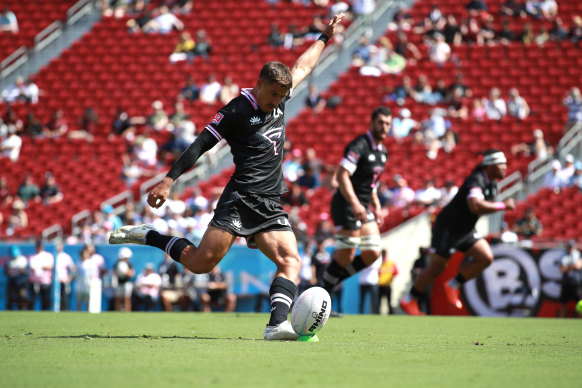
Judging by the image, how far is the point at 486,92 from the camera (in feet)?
83.9

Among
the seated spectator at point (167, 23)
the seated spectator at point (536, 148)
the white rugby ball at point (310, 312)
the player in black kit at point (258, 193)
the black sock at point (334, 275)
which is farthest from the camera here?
the seated spectator at point (167, 23)

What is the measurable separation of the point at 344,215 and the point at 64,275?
8952 millimetres

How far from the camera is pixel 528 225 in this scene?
62.9ft

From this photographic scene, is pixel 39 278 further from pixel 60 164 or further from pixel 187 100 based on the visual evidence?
pixel 187 100

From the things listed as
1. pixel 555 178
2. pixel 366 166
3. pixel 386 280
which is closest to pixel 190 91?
pixel 555 178

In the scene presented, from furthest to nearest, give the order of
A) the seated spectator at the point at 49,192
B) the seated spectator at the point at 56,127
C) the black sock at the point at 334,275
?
the seated spectator at the point at 56,127 → the seated spectator at the point at 49,192 → the black sock at the point at 334,275

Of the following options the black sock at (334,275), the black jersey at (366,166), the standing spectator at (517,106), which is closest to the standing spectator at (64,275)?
the black sock at (334,275)

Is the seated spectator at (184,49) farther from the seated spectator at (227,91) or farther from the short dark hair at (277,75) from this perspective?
the short dark hair at (277,75)

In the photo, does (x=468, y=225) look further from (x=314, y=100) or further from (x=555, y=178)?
(x=314, y=100)

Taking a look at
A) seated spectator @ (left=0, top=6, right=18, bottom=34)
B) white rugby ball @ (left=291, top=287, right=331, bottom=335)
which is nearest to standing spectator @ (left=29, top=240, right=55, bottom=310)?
white rugby ball @ (left=291, top=287, right=331, bottom=335)

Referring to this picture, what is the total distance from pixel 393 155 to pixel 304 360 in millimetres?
17595

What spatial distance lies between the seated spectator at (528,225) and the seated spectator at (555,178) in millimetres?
2164

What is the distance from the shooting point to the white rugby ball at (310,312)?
751cm

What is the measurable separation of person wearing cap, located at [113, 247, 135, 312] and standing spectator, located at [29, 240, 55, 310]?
4.76 ft
